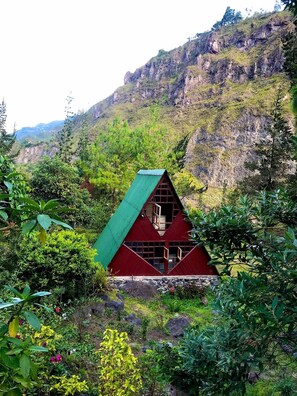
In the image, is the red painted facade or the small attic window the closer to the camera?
the red painted facade

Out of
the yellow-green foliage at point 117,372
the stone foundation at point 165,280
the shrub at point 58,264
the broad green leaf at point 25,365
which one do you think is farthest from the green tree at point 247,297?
the stone foundation at point 165,280

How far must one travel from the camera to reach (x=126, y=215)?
1567 cm

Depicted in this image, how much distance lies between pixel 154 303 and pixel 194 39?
121 metres

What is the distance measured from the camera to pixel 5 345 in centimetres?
212

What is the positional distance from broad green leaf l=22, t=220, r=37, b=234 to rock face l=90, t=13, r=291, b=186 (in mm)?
63594

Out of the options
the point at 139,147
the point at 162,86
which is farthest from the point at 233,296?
the point at 162,86

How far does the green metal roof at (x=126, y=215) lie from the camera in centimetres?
1448

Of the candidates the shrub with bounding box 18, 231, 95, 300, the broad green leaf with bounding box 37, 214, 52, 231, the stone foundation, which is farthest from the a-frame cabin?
the broad green leaf with bounding box 37, 214, 52, 231

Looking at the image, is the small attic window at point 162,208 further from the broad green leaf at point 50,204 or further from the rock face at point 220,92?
the rock face at point 220,92

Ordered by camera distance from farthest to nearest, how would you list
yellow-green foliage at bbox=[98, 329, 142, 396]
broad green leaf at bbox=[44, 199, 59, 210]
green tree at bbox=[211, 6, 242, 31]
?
green tree at bbox=[211, 6, 242, 31], yellow-green foliage at bbox=[98, 329, 142, 396], broad green leaf at bbox=[44, 199, 59, 210]

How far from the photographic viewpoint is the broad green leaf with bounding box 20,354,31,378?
79.9 inches

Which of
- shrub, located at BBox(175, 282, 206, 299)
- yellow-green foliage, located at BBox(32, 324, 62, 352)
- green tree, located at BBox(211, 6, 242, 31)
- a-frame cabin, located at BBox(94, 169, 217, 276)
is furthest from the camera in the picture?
green tree, located at BBox(211, 6, 242, 31)

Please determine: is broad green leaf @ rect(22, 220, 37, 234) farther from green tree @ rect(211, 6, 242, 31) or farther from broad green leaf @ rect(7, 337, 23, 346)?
green tree @ rect(211, 6, 242, 31)

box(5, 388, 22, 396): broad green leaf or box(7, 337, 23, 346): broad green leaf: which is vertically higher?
box(7, 337, 23, 346): broad green leaf
